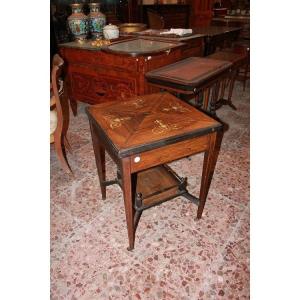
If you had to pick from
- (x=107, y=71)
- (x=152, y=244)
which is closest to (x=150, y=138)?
(x=152, y=244)

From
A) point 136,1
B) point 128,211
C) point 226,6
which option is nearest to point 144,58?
point 128,211

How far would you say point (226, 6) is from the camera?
6.63m

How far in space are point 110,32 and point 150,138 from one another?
6.39ft

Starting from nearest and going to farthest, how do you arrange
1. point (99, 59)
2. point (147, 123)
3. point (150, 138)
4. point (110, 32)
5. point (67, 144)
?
point (150, 138)
point (147, 123)
point (67, 144)
point (99, 59)
point (110, 32)

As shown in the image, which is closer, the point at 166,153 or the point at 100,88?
the point at 166,153

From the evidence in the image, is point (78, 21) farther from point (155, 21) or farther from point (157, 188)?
point (155, 21)

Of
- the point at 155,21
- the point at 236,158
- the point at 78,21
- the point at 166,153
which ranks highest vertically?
the point at 155,21

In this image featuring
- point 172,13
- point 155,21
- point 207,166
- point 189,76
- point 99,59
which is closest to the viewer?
point 207,166

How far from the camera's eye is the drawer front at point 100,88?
2.50m

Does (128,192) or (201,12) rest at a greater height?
(201,12)

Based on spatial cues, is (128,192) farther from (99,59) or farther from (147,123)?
(99,59)

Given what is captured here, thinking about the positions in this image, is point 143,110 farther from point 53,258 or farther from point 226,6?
point 226,6

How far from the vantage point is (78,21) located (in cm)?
269

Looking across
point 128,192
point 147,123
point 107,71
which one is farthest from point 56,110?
point 128,192
